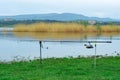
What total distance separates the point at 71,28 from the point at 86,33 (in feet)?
8.60

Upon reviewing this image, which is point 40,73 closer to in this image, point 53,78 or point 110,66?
point 53,78

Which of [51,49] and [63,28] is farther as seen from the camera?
[63,28]

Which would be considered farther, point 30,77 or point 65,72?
point 65,72

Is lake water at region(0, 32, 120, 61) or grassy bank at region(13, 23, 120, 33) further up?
grassy bank at region(13, 23, 120, 33)

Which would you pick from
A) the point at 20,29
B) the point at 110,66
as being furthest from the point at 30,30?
the point at 110,66

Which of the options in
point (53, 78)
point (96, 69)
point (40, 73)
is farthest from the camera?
point (96, 69)

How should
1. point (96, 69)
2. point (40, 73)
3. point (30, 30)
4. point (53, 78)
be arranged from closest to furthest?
point (53, 78), point (40, 73), point (96, 69), point (30, 30)

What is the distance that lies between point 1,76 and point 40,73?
1202 millimetres

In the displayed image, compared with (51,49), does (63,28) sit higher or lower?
higher

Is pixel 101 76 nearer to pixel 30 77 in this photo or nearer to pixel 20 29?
pixel 30 77

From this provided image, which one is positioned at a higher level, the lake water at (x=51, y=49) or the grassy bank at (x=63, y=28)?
the grassy bank at (x=63, y=28)

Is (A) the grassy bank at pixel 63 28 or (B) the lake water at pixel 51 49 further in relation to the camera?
(A) the grassy bank at pixel 63 28

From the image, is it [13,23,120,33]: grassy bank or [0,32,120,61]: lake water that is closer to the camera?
[0,32,120,61]: lake water

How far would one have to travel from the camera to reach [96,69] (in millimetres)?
11906
